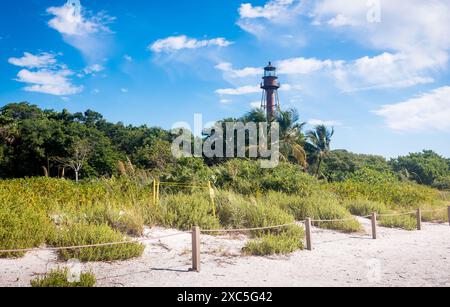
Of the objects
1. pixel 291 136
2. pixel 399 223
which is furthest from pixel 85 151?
pixel 399 223

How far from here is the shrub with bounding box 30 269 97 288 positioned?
564cm

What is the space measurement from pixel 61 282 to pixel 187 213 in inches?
195

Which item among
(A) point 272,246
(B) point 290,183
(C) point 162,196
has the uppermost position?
(B) point 290,183

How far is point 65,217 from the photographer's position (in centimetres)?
868

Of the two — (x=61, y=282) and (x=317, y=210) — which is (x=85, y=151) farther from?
(x=61, y=282)

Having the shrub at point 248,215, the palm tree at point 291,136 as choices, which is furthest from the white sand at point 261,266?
the palm tree at point 291,136

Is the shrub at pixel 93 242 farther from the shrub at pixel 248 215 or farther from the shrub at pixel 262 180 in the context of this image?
the shrub at pixel 262 180

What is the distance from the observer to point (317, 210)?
12.8m

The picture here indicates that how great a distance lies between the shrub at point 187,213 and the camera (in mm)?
10164

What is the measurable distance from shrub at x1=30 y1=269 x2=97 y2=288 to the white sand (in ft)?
0.94

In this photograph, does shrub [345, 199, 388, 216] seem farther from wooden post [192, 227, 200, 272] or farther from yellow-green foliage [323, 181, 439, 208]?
wooden post [192, 227, 200, 272]

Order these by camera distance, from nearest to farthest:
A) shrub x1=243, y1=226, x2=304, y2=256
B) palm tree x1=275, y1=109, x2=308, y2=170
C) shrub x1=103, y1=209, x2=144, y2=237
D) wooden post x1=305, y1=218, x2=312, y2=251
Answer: shrub x1=243, y1=226, x2=304, y2=256
shrub x1=103, y1=209, x2=144, y2=237
wooden post x1=305, y1=218, x2=312, y2=251
palm tree x1=275, y1=109, x2=308, y2=170

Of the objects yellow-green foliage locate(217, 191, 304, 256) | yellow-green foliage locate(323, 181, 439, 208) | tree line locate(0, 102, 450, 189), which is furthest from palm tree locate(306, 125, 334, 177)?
yellow-green foliage locate(217, 191, 304, 256)
